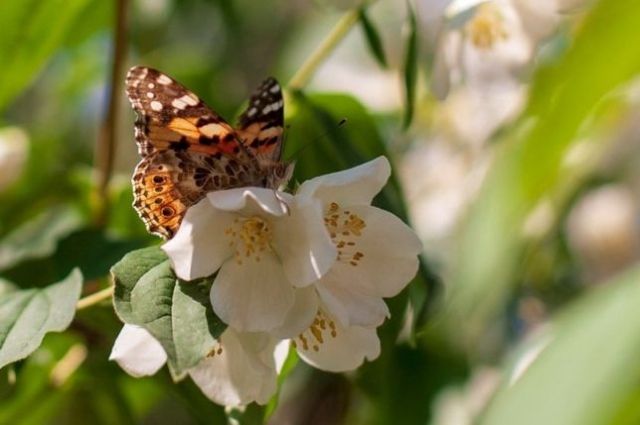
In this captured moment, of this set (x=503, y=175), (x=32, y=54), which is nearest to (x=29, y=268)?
(x=32, y=54)

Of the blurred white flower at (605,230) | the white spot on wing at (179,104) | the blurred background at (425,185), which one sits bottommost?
the blurred white flower at (605,230)

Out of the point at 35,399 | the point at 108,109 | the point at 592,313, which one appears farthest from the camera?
the point at 108,109

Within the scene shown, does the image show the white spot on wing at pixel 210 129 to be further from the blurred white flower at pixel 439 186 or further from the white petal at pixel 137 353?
the blurred white flower at pixel 439 186

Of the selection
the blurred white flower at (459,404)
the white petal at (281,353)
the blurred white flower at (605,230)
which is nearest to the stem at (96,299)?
the white petal at (281,353)

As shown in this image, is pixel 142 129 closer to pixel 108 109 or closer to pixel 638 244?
pixel 108 109

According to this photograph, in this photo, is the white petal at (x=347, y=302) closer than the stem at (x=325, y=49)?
Yes

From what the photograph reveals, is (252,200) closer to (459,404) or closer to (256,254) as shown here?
(256,254)
